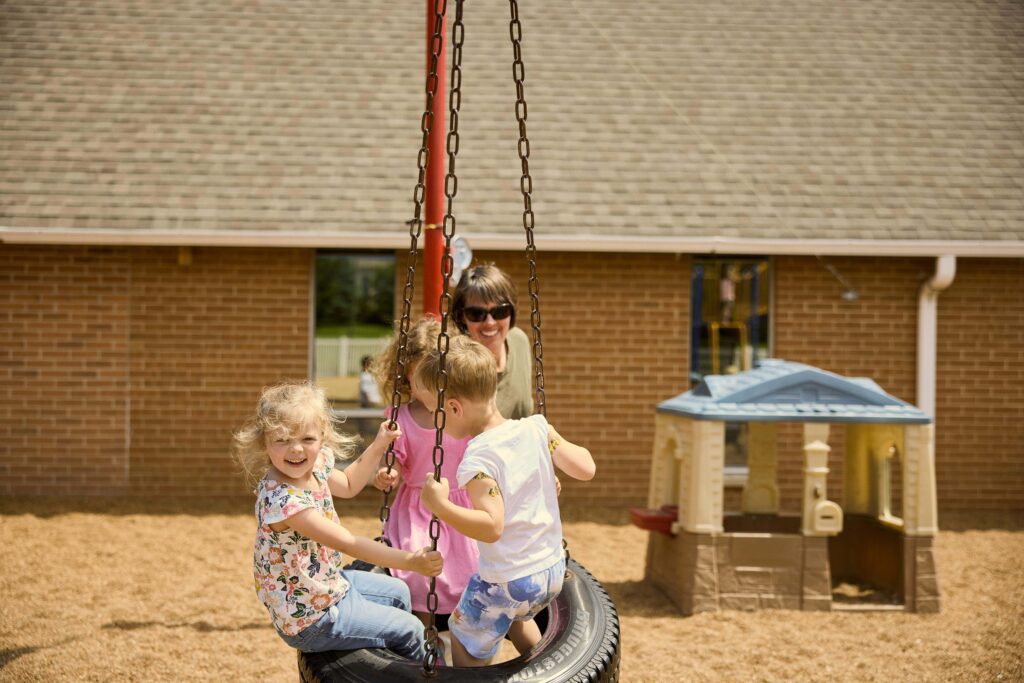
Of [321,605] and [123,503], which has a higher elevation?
[321,605]

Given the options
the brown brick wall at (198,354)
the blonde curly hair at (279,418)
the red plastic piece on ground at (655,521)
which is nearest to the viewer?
the blonde curly hair at (279,418)

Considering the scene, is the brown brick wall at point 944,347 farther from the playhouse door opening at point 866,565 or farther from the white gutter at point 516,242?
the playhouse door opening at point 866,565

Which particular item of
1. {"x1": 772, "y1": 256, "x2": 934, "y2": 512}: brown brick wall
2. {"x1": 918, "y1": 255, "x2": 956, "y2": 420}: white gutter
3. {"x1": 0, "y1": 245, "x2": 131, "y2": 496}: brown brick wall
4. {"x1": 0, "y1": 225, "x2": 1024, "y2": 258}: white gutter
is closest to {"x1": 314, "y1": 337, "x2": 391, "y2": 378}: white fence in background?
{"x1": 0, "y1": 225, "x2": 1024, "y2": 258}: white gutter

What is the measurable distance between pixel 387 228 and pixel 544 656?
6.01 m

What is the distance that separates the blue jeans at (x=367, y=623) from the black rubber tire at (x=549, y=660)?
0.05 metres

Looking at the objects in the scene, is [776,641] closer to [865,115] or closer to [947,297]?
[947,297]

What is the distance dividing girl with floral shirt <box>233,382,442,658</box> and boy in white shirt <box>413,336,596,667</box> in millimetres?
197

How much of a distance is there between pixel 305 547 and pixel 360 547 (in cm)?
26

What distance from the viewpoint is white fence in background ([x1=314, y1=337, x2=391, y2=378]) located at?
923 cm

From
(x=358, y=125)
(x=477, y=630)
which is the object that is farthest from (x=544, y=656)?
(x=358, y=125)

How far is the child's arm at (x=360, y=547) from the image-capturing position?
2.79 metres

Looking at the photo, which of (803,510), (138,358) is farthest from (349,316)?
(803,510)

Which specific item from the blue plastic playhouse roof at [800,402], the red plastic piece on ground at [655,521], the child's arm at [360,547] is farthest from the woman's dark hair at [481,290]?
the red plastic piece on ground at [655,521]

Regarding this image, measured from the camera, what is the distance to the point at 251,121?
9.60m
